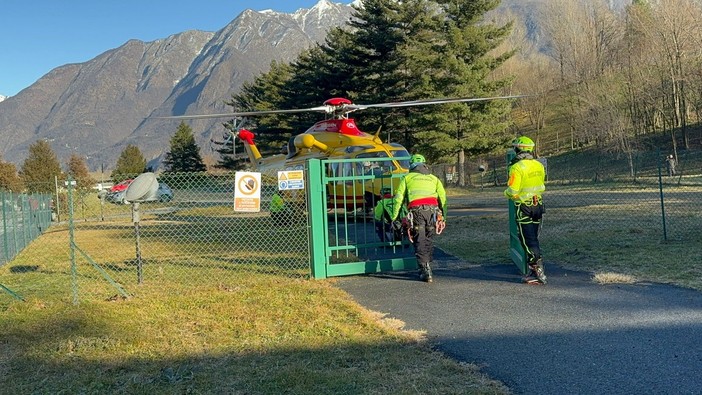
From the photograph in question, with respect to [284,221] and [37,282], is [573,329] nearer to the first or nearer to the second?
[37,282]

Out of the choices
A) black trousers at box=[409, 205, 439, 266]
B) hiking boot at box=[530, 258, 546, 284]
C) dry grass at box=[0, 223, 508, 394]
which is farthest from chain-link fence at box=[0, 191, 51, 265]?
hiking boot at box=[530, 258, 546, 284]

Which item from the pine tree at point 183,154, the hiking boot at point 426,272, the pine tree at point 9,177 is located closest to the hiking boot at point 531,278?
the hiking boot at point 426,272

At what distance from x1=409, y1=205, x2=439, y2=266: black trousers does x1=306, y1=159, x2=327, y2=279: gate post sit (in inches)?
55.5

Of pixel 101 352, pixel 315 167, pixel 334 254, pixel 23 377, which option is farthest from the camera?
pixel 334 254

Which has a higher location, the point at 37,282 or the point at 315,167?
the point at 315,167

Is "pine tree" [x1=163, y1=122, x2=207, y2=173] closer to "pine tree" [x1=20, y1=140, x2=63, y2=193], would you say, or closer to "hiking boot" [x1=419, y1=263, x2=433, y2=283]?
"pine tree" [x1=20, y1=140, x2=63, y2=193]

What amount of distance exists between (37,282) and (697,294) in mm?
10275

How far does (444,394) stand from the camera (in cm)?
426

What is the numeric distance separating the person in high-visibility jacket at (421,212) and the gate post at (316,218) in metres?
1.16

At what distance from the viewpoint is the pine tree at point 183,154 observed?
68.1m

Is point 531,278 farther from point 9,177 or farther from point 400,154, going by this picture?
point 9,177

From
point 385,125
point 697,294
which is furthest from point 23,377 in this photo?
point 385,125

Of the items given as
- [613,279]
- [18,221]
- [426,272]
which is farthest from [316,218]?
[18,221]

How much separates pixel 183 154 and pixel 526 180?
6513 cm
